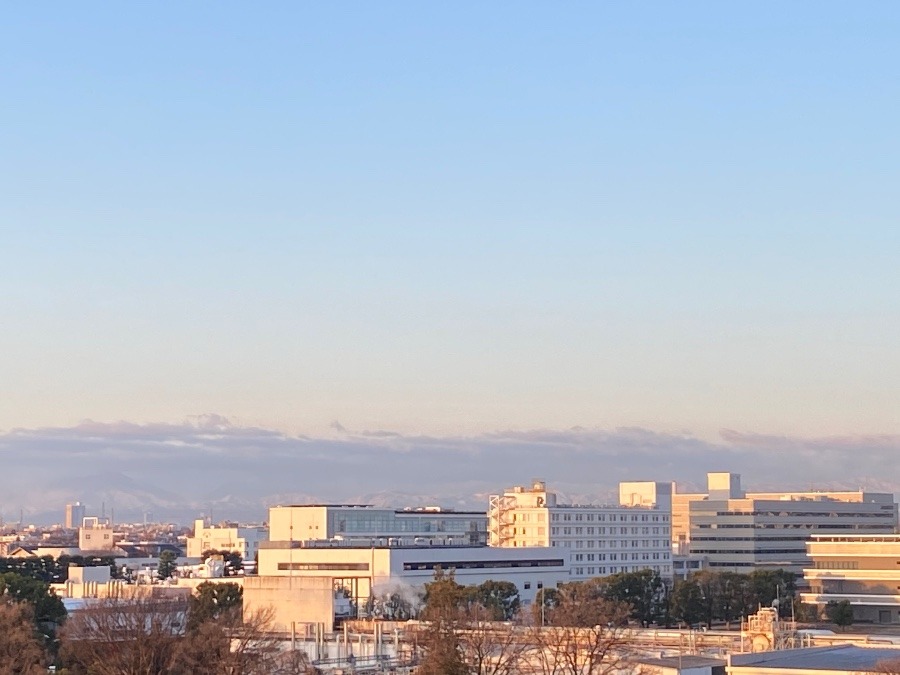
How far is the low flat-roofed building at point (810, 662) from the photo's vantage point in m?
49.6

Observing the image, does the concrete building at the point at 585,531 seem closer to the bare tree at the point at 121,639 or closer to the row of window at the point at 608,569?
the row of window at the point at 608,569

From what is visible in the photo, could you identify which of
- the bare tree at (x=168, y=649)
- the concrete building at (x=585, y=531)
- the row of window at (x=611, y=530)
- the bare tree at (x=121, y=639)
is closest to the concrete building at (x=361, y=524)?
the concrete building at (x=585, y=531)

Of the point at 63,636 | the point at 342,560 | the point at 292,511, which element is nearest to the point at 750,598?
the point at 342,560

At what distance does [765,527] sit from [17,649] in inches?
4433

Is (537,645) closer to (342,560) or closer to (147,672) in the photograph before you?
(147,672)

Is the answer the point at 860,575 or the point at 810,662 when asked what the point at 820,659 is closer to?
the point at 810,662

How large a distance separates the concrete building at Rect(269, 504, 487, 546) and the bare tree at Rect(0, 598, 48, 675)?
268 ft

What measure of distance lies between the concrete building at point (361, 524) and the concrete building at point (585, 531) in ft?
14.3

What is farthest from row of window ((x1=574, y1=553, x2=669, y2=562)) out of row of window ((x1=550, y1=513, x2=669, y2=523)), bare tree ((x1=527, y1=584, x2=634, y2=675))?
bare tree ((x1=527, y1=584, x2=634, y2=675))

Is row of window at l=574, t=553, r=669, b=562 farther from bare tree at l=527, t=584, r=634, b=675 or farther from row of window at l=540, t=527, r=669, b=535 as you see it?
bare tree at l=527, t=584, r=634, b=675

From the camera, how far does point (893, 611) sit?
4724 inches

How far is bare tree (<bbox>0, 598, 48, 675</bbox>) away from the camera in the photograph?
5344 cm

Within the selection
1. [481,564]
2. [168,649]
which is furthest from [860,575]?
[168,649]

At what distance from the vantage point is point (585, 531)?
142 m
